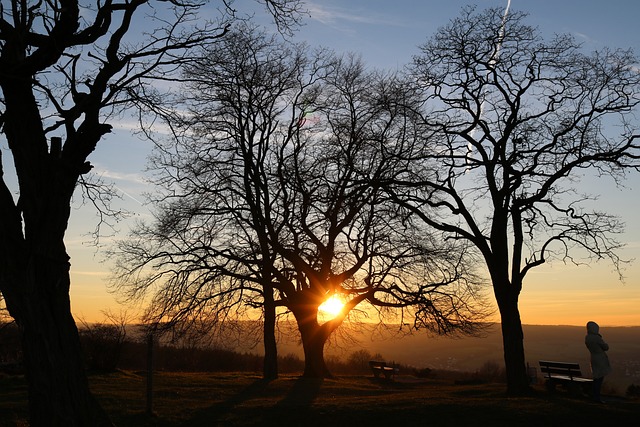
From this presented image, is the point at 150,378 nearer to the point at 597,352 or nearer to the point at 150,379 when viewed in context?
the point at 150,379

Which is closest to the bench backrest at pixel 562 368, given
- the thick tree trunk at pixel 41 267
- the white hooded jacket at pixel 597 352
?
the white hooded jacket at pixel 597 352

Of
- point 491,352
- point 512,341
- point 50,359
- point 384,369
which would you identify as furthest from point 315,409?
→ point 491,352

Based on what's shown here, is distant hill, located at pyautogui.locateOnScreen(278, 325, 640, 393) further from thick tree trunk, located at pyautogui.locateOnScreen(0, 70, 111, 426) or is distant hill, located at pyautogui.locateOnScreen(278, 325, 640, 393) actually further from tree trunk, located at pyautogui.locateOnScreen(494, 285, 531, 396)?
thick tree trunk, located at pyautogui.locateOnScreen(0, 70, 111, 426)

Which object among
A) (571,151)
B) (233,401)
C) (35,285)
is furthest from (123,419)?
(571,151)

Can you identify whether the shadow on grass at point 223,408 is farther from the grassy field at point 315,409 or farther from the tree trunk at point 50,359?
the tree trunk at point 50,359

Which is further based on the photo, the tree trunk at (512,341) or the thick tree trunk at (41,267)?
the tree trunk at (512,341)

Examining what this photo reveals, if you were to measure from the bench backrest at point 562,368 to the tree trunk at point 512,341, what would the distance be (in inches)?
54.1

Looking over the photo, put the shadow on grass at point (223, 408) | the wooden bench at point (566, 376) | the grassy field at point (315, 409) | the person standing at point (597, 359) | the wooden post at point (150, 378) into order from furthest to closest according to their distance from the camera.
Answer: the wooden bench at point (566, 376), the person standing at point (597, 359), the wooden post at point (150, 378), the shadow on grass at point (223, 408), the grassy field at point (315, 409)

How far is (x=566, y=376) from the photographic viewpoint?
19.5 metres

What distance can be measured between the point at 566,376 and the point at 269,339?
39.2ft

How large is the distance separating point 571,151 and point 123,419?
46.0 feet

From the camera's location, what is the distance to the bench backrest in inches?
754

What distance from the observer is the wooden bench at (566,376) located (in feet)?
61.7

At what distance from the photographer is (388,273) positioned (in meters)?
28.5
